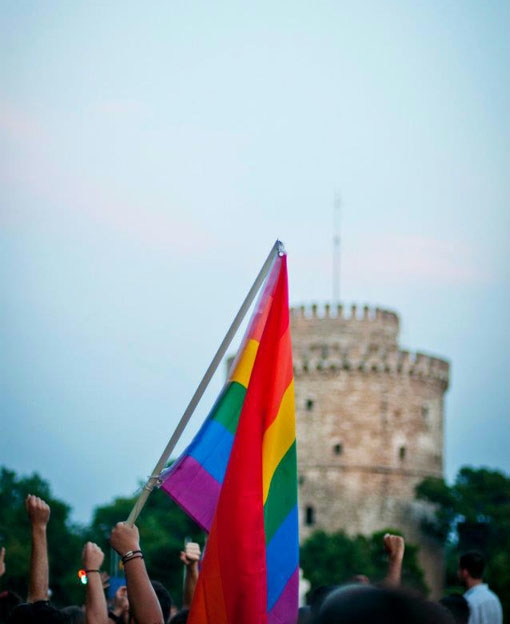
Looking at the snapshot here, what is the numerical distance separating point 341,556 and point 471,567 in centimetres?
4270

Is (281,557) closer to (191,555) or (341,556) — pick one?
(191,555)

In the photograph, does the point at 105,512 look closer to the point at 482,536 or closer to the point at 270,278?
the point at 482,536

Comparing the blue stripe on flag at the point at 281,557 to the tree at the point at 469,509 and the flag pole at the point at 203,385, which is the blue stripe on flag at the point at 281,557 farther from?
the tree at the point at 469,509

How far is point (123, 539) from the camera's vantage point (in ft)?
15.8

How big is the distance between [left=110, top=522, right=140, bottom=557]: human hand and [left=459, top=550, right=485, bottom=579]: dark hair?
3.39m

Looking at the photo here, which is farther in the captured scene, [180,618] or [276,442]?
[180,618]

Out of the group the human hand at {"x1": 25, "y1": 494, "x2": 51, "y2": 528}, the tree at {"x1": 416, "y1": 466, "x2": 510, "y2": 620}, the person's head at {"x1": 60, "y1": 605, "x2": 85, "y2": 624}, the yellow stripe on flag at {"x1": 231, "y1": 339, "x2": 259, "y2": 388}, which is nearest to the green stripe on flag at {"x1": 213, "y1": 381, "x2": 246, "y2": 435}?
the yellow stripe on flag at {"x1": 231, "y1": 339, "x2": 259, "y2": 388}

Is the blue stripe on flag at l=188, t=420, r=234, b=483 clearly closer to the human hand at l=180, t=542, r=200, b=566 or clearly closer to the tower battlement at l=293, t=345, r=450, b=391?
the human hand at l=180, t=542, r=200, b=566

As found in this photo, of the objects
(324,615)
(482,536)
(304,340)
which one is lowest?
(324,615)

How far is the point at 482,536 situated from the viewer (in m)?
26.1

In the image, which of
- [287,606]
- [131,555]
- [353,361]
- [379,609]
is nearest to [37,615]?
[131,555]

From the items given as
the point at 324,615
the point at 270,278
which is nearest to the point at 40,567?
the point at 270,278

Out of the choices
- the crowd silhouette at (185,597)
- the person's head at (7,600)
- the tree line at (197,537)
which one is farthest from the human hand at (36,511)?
the tree line at (197,537)

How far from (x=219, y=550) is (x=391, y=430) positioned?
52.4 meters
